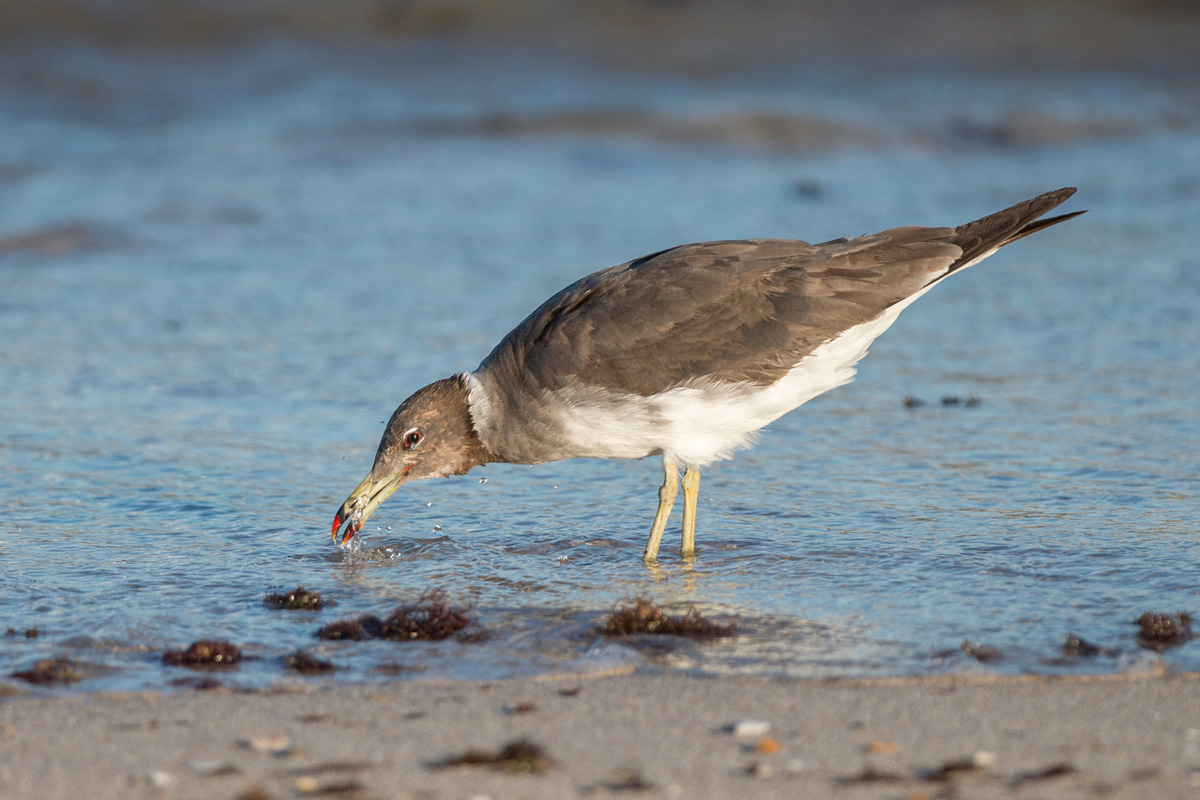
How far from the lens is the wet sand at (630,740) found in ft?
13.3

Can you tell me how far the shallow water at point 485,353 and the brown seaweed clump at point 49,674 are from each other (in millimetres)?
82

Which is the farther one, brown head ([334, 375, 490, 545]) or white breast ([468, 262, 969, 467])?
brown head ([334, 375, 490, 545])

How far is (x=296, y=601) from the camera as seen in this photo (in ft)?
19.3

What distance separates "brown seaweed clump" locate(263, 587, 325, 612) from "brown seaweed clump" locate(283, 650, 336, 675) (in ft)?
2.26

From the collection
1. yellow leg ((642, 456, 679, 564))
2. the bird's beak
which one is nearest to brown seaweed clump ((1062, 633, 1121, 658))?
yellow leg ((642, 456, 679, 564))

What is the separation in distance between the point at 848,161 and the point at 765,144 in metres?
1.37

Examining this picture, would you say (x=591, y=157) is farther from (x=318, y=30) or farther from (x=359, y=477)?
(x=359, y=477)

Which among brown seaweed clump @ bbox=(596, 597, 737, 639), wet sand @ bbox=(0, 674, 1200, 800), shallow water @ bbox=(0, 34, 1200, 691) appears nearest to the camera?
wet sand @ bbox=(0, 674, 1200, 800)

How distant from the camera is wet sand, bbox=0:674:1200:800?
4.04m

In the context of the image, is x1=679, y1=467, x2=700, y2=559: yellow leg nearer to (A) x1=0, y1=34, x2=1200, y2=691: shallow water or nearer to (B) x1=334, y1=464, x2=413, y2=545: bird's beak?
(A) x1=0, y1=34, x2=1200, y2=691: shallow water

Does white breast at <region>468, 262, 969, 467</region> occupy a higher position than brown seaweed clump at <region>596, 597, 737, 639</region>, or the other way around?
white breast at <region>468, 262, 969, 467</region>

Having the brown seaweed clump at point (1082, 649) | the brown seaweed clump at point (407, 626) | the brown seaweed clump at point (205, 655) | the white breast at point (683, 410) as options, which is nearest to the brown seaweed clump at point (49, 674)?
the brown seaweed clump at point (205, 655)

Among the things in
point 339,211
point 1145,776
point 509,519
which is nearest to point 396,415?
point 509,519

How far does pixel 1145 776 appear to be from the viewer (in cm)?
405
